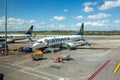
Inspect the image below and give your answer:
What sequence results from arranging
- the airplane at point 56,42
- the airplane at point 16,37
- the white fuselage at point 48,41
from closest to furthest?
1. the white fuselage at point 48,41
2. the airplane at point 56,42
3. the airplane at point 16,37

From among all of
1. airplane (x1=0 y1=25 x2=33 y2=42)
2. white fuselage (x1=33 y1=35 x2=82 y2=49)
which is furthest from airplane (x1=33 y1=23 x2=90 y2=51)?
airplane (x1=0 y1=25 x2=33 y2=42)

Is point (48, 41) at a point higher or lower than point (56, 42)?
higher

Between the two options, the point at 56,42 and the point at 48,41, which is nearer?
the point at 48,41

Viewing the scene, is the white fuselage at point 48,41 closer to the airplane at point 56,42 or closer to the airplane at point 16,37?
the airplane at point 56,42

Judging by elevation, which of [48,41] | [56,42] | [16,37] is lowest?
[56,42]

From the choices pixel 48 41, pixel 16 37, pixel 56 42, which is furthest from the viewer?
pixel 16 37

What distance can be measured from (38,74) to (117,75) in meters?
11.7

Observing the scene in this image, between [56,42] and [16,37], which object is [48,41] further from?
[16,37]

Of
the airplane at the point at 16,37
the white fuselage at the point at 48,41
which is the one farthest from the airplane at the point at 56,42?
the airplane at the point at 16,37

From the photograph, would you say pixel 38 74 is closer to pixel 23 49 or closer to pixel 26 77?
pixel 26 77

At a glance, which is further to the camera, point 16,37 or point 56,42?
point 16,37

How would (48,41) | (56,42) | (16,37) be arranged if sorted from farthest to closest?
(16,37) < (56,42) < (48,41)

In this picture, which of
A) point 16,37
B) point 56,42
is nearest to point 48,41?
point 56,42

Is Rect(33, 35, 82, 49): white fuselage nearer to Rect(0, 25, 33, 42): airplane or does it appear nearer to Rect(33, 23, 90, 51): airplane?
Rect(33, 23, 90, 51): airplane
